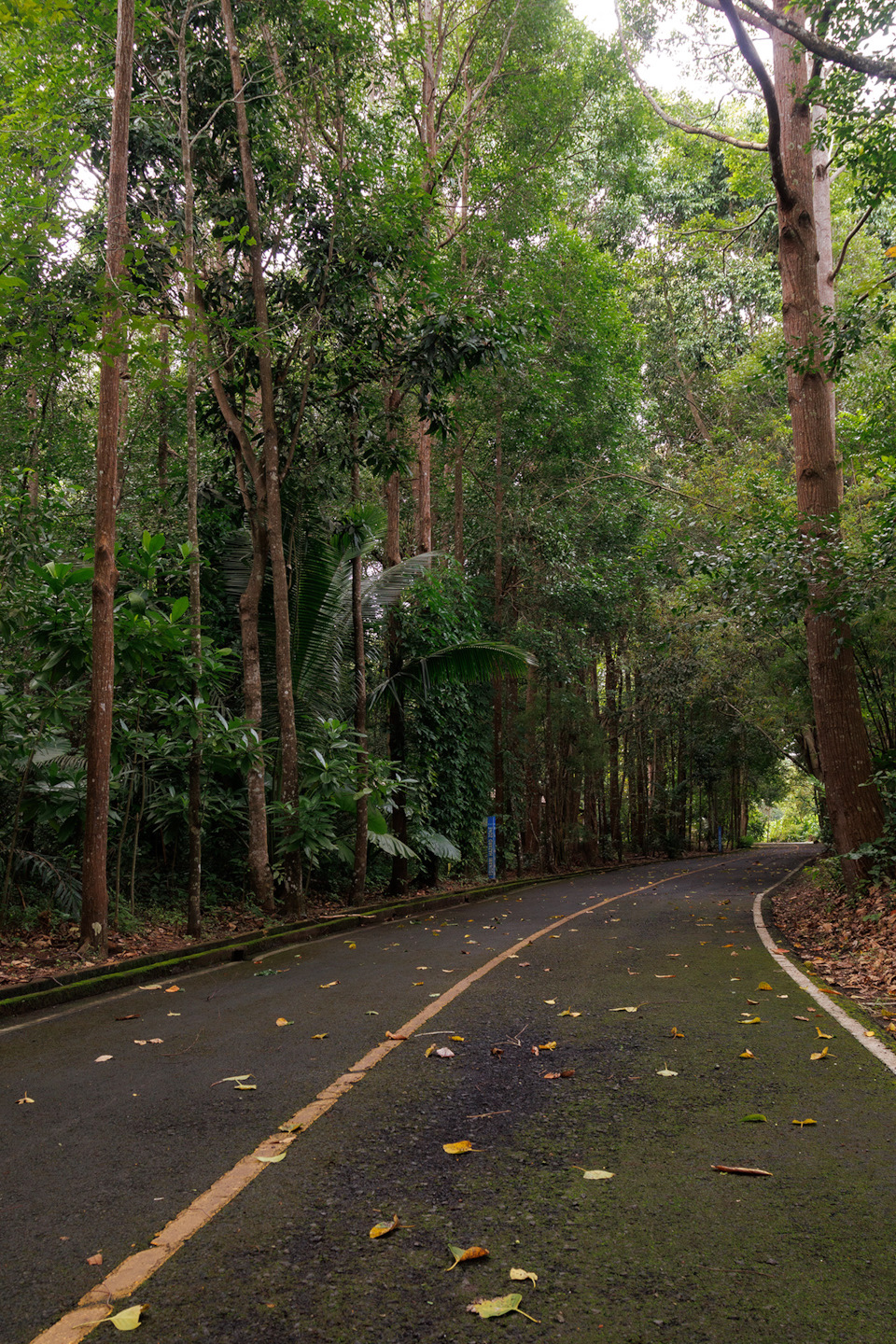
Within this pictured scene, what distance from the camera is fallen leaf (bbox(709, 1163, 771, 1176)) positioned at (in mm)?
3848

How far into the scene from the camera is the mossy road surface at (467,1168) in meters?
2.85

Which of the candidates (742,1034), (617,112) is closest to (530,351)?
(617,112)

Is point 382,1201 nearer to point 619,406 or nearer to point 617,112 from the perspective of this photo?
point 619,406

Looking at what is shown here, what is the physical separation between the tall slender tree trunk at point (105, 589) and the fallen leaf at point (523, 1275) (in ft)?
23.1

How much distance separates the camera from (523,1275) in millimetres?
3006

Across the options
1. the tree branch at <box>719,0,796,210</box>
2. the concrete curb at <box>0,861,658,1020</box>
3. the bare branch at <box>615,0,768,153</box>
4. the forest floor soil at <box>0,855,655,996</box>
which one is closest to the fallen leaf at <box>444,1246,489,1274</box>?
the concrete curb at <box>0,861,658,1020</box>

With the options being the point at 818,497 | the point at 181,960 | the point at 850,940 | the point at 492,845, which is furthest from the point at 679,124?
the point at 492,845

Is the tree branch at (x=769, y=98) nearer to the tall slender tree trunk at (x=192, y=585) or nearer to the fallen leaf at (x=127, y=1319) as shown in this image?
the tall slender tree trunk at (x=192, y=585)

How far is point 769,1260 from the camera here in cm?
309

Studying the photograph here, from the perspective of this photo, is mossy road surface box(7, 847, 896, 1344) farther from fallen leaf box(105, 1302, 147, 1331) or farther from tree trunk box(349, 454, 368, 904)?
tree trunk box(349, 454, 368, 904)

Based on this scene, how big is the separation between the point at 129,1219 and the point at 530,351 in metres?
17.1

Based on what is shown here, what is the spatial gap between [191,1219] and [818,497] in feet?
39.0

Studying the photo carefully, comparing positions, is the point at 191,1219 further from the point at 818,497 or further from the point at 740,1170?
the point at 818,497

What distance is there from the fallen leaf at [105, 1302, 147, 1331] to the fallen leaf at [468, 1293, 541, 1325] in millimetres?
950
